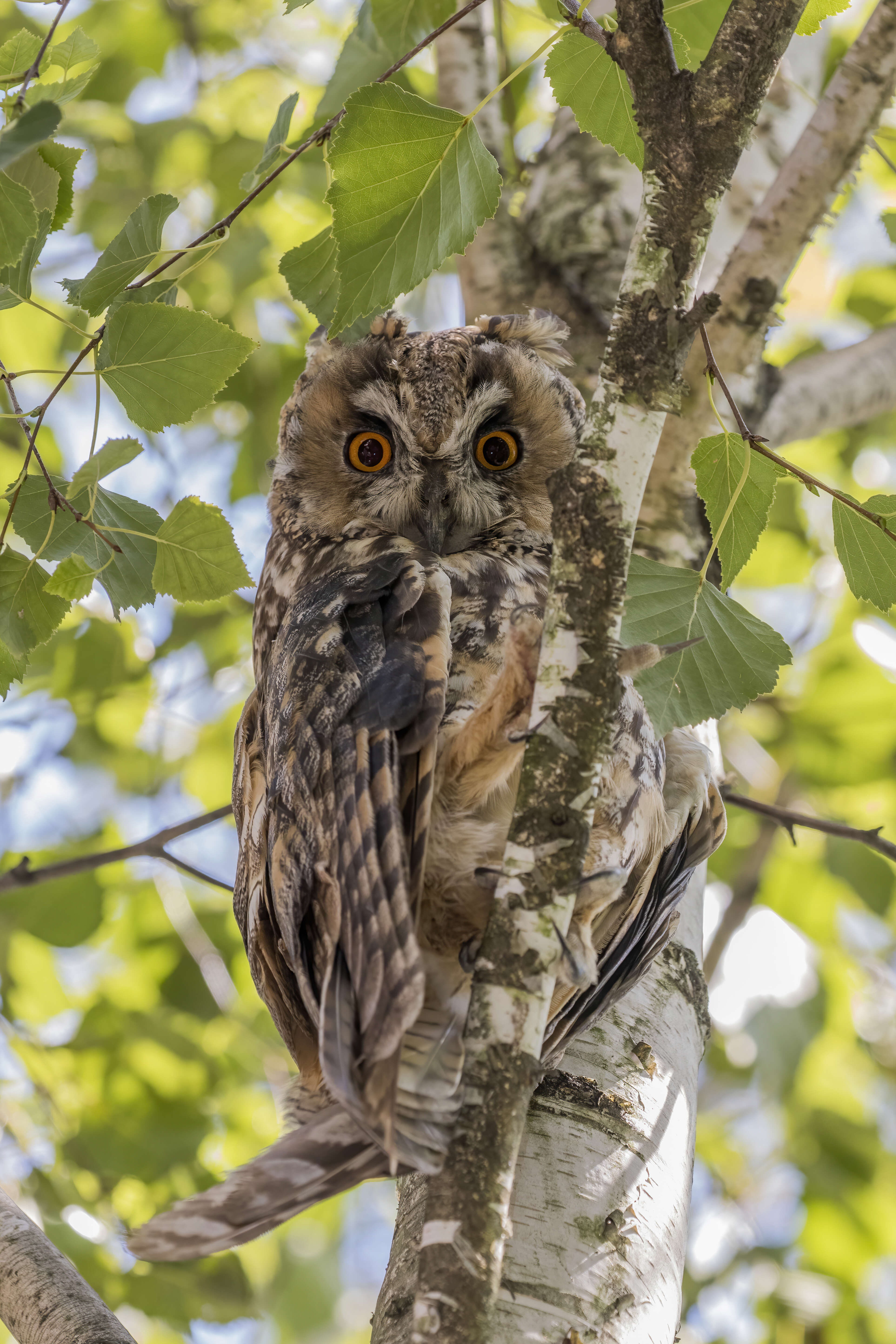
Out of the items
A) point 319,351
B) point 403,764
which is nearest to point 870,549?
point 403,764

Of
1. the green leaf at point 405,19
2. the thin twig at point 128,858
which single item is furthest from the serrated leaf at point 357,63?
the thin twig at point 128,858

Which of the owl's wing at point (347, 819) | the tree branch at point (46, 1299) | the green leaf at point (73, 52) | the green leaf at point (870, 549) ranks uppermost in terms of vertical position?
the green leaf at point (73, 52)

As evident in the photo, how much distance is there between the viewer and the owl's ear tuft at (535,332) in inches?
76.7

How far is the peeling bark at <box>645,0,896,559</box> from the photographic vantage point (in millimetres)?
1996

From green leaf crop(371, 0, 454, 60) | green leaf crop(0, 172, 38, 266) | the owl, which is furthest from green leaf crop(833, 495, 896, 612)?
green leaf crop(371, 0, 454, 60)

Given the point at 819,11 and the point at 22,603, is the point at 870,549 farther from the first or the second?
the point at 22,603

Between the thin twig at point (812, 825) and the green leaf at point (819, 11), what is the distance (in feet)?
3.71

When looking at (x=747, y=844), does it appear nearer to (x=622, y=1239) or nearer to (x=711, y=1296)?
(x=711, y=1296)

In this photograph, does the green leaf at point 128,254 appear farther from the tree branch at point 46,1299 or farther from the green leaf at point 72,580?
the tree branch at point 46,1299

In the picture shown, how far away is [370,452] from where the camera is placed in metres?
1.87

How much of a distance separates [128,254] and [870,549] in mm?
945

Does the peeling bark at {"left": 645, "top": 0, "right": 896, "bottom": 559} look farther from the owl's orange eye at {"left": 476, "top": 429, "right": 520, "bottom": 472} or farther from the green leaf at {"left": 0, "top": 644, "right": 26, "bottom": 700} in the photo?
the green leaf at {"left": 0, "top": 644, "right": 26, "bottom": 700}

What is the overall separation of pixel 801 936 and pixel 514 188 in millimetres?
2268

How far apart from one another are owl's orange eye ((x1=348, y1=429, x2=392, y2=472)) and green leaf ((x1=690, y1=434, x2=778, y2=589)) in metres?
0.67
